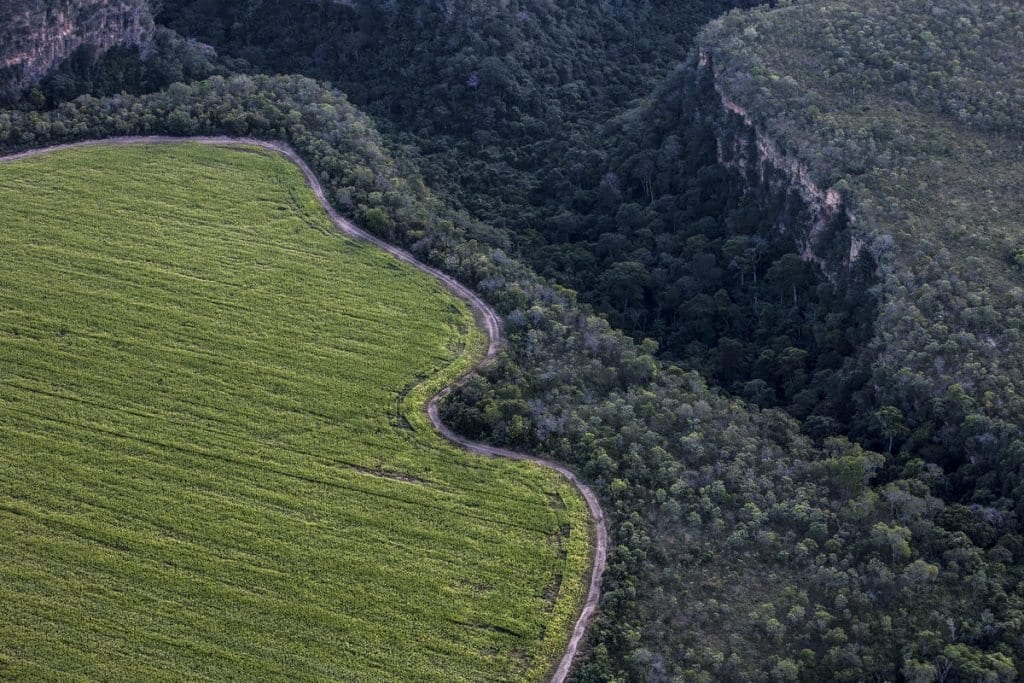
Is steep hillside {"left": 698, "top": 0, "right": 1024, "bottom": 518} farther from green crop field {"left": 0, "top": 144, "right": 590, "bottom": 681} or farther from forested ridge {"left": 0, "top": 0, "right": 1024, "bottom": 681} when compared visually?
green crop field {"left": 0, "top": 144, "right": 590, "bottom": 681}

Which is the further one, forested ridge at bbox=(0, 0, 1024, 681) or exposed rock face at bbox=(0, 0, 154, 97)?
exposed rock face at bbox=(0, 0, 154, 97)

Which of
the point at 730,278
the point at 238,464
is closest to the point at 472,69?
the point at 730,278

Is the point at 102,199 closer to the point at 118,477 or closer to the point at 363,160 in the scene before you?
the point at 363,160

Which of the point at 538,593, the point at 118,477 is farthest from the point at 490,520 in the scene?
the point at 118,477

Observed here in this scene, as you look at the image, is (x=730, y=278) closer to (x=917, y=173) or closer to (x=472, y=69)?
(x=917, y=173)

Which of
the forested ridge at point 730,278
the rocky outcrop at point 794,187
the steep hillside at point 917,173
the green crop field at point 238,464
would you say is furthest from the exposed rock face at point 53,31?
the rocky outcrop at point 794,187

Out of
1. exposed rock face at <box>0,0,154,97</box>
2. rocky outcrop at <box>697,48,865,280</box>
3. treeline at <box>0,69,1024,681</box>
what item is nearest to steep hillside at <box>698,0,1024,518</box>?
rocky outcrop at <box>697,48,865,280</box>
